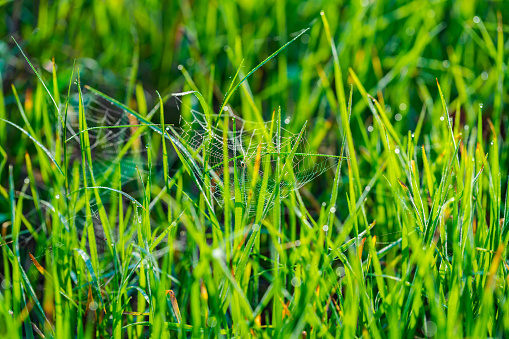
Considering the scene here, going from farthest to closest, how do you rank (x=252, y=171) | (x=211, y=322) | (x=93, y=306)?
(x=252, y=171)
(x=93, y=306)
(x=211, y=322)

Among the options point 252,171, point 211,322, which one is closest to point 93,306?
point 211,322

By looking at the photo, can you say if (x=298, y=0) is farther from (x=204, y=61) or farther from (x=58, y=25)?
(x=58, y=25)

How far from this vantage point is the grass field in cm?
69

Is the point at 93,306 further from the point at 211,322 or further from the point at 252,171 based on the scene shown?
the point at 252,171

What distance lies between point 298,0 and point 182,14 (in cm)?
43

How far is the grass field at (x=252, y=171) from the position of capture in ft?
2.27

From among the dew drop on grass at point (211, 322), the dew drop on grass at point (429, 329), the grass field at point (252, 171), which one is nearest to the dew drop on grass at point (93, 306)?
the grass field at point (252, 171)

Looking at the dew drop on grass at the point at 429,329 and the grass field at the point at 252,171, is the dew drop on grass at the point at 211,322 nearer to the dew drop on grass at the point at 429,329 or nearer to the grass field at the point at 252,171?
the grass field at the point at 252,171

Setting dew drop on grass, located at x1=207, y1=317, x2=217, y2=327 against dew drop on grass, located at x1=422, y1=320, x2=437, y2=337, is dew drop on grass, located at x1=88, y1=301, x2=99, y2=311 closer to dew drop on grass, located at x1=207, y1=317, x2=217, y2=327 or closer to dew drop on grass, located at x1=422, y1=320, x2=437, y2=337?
dew drop on grass, located at x1=207, y1=317, x2=217, y2=327

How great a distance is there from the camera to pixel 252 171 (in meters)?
0.93

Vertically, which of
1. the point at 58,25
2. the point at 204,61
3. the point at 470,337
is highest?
the point at 58,25

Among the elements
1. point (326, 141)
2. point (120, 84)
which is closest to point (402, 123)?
point (326, 141)

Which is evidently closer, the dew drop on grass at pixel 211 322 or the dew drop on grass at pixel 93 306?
the dew drop on grass at pixel 211 322

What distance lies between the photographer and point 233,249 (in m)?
0.75
